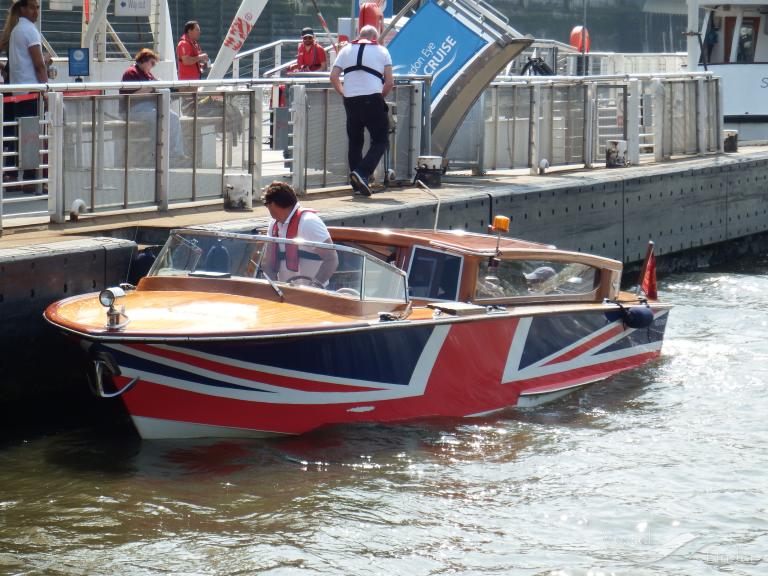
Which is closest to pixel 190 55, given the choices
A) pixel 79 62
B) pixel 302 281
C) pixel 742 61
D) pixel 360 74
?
pixel 79 62

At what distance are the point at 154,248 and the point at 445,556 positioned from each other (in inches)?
157

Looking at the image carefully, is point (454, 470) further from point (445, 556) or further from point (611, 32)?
point (611, 32)

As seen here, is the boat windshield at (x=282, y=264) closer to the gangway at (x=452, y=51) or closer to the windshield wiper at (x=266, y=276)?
the windshield wiper at (x=266, y=276)

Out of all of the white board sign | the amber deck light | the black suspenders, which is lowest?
the amber deck light

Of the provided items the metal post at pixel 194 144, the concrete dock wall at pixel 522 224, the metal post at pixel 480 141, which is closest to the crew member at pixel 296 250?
the concrete dock wall at pixel 522 224

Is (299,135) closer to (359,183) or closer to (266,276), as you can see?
(359,183)

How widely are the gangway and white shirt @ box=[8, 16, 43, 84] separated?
3983 millimetres

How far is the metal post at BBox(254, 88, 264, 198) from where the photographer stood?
12094 millimetres

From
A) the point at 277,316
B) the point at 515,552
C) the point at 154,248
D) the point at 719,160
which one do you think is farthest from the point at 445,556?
the point at 719,160

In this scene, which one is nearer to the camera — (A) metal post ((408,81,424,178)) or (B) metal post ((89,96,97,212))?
(B) metal post ((89,96,97,212))

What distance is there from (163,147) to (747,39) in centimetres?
1459

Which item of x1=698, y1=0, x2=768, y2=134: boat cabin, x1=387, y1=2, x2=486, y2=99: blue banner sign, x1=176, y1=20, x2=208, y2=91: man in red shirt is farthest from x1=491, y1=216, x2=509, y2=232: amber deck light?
x1=698, y1=0, x2=768, y2=134: boat cabin

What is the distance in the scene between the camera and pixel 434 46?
14.9m

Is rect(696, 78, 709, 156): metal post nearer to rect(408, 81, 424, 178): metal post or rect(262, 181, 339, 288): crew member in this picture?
rect(408, 81, 424, 178): metal post
